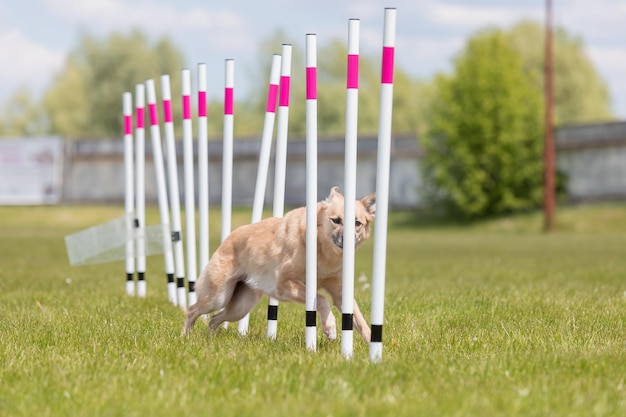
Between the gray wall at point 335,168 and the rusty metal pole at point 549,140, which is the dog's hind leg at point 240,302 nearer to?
the rusty metal pole at point 549,140

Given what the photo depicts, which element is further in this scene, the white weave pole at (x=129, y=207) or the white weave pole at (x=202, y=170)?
the white weave pole at (x=129, y=207)

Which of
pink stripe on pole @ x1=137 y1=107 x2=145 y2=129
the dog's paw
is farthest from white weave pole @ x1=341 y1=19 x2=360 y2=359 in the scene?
pink stripe on pole @ x1=137 y1=107 x2=145 y2=129

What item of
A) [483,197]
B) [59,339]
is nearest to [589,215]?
[483,197]

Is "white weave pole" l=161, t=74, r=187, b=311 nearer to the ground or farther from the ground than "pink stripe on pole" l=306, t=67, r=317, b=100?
nearer to the ground

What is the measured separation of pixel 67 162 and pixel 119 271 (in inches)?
1394

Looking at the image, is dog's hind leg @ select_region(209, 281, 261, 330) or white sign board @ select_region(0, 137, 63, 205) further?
white sign board @ select_region(0, 137, 63, 205)

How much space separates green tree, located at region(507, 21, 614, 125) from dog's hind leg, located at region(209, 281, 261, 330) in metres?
46.9

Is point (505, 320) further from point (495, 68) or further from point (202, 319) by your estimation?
point (495, 68)

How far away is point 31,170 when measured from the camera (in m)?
49.7

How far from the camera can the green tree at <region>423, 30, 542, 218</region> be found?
41844mm

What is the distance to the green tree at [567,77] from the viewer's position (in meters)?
52.8

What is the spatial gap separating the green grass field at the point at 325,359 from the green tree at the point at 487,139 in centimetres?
3037

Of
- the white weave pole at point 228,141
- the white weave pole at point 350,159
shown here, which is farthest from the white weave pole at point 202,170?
the white weave pole at point 350,159

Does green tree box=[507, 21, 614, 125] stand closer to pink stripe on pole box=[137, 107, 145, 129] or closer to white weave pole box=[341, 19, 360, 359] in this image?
pink stripe on pole box=[137, 107, 145, 129]
